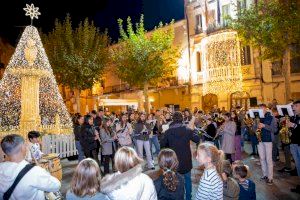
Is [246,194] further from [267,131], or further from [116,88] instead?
[116,88]

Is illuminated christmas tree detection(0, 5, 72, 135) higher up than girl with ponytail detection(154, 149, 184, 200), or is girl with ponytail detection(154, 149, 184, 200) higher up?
illuminated christmas tree detection(0, 5, 72, 135)

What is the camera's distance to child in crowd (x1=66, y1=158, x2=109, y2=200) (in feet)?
10.7

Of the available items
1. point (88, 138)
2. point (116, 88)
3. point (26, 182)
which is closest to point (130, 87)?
point (116, 88)

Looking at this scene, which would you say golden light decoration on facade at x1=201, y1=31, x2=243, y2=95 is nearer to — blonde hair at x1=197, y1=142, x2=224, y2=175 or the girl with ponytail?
blonde hair at x1=197, y1=142, x2=224, y2=175

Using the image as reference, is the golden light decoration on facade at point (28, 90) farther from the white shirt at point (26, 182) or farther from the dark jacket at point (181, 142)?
the white shirt at point (26, 182)

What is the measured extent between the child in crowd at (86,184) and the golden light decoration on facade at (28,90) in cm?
854

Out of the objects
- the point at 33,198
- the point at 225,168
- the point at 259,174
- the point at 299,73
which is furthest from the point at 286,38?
the point at 33,198

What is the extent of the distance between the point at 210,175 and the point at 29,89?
8.92 meters

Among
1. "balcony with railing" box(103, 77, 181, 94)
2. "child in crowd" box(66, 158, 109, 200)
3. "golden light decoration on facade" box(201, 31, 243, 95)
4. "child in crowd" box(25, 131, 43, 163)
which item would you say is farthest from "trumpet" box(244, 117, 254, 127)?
"balcony with railing" box(103, 77, 181, 94)

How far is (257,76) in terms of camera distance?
82.2ft

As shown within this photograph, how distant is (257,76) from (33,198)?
24.0 m

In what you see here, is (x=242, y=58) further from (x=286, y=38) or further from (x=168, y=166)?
(x=168, y=166)

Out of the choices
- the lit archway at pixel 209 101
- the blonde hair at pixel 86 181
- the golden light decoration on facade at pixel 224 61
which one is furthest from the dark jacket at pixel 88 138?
the lit archway at pixel 209 101

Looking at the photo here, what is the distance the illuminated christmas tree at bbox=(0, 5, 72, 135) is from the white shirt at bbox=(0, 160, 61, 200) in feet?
26.8
